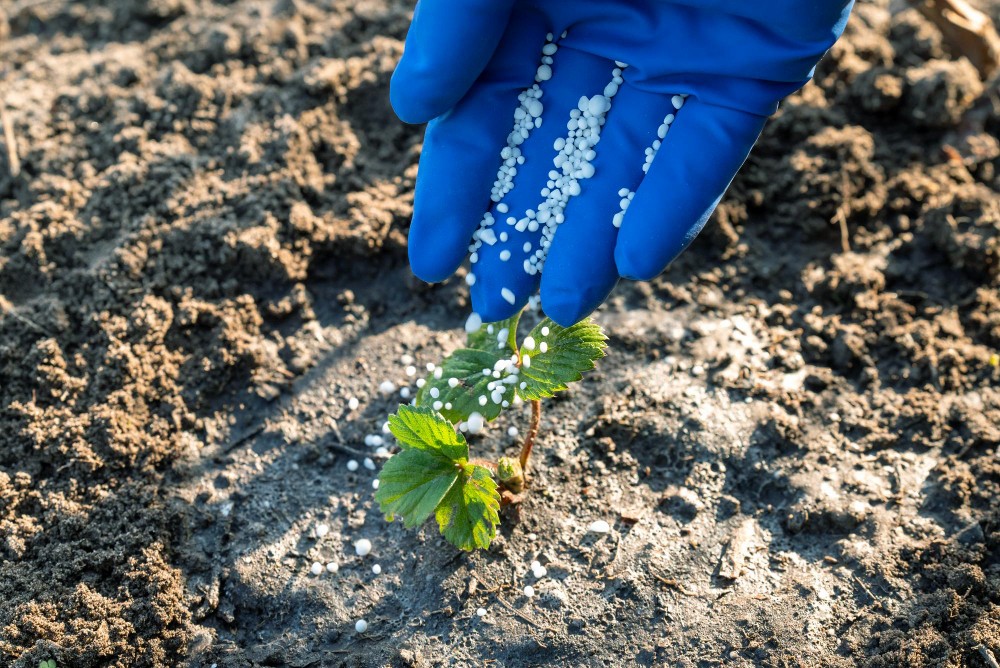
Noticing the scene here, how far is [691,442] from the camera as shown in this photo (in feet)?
8.84

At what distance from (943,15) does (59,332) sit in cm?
355

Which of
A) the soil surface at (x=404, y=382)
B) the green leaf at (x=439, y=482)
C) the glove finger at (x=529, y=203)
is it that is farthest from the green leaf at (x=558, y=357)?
the soil surface at (x=404, y=382)

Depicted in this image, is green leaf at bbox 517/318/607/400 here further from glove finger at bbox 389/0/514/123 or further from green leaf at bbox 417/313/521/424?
glove finger at bbox 389/0/514/123

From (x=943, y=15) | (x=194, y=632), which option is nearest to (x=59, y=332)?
(x=194, y=632)

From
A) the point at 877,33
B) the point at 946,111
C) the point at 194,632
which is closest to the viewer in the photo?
the point at 194,632

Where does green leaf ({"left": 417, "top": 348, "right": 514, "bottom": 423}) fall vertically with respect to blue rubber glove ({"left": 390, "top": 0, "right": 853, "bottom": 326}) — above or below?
below

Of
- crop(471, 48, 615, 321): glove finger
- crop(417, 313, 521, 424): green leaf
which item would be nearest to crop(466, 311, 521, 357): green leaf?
crop(417, 313, 521, 424): green leaf

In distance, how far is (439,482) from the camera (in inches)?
89.3

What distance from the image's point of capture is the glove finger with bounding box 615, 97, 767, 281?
6.97 ft

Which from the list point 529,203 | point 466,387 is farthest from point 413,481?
point 529,203

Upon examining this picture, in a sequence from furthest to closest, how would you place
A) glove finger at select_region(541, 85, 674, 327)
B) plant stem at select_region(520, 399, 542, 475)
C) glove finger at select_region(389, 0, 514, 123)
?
plant stem at select_region(520, 399, 542, 475) → glove finger at select_region(541, 85, 674, 327) → glove finger at select_region(389, 0, 514, 123)

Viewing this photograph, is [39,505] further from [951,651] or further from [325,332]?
[951,651]

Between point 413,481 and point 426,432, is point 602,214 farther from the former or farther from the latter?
point 413,481

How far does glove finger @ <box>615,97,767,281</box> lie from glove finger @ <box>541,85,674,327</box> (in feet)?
0.23
